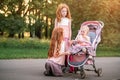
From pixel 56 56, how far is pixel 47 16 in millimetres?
27021

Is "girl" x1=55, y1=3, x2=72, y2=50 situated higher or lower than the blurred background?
higher

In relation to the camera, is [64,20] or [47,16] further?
[47,16]

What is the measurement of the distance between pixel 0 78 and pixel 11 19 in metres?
31.7

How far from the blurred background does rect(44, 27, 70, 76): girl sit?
17264 millimetres

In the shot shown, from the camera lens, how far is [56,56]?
39.7ft

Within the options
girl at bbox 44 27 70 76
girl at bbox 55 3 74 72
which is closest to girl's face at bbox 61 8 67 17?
girl at bbox 55 3 74 72

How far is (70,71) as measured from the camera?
12.6 meters

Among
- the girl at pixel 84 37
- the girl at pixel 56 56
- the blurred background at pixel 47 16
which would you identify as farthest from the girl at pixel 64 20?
the blurred background at pixel 47 16

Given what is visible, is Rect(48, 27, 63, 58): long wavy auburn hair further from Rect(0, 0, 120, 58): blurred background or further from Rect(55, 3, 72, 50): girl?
Rect(0, 0, 120, 58): blurred background

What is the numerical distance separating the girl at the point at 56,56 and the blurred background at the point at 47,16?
1726cm

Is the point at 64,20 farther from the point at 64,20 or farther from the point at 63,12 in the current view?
the point at 63,12

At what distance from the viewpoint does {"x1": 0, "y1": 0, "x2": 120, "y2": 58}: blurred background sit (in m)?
29.9

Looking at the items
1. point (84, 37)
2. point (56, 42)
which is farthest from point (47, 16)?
point (84, 37)

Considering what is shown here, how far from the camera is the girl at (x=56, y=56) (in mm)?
11867
